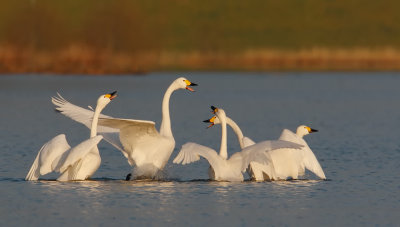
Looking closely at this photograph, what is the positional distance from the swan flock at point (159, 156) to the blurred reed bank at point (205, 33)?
131ft

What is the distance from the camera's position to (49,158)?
546 inches

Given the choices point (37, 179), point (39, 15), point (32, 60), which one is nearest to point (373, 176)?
point (37, 179)

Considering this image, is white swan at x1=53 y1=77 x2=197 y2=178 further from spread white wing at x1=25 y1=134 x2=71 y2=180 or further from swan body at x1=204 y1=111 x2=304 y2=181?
swan body at x1=204 y1=111 x2=304 y2=181

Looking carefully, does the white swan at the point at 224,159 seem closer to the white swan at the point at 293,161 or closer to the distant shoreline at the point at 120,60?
the white swan at the point at 293,161

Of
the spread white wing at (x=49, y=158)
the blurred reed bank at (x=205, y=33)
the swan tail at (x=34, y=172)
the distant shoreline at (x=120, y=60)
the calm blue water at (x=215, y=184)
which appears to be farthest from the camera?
the blurred reed bank at (x=205, y=33)

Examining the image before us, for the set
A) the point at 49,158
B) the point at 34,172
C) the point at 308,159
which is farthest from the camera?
the point at 308,159

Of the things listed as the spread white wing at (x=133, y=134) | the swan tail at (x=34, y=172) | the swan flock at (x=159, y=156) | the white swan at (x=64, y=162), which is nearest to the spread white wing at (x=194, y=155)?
the swan flock at (x=159, y=156)

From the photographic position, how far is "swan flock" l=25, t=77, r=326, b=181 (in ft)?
44.3

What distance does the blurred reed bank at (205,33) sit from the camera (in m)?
58.0

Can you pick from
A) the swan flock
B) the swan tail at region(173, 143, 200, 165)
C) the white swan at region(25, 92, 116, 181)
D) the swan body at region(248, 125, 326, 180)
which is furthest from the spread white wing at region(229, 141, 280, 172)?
the white swan at region(25, 92, 116, 181)

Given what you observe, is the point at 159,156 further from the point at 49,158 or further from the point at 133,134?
the point at 49,158

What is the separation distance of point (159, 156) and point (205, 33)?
270 feet

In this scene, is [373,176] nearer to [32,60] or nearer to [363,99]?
[363,99]

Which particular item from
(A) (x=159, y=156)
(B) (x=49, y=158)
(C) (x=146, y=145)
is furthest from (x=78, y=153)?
(A) (x=159, y=156)
